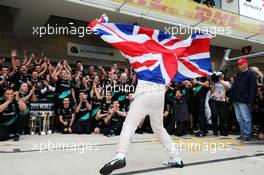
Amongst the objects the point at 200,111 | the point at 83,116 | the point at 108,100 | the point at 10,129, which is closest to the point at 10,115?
the point at 10,129

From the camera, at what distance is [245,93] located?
5.37 meters

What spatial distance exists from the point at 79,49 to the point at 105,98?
195 inches

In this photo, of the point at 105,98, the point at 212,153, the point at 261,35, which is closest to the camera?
Result: the point at 212,153

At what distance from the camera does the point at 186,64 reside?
12.5 ft

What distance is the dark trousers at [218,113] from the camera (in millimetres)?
6457

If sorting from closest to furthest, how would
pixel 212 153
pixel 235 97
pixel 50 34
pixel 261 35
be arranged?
pixel 212 153 → pixel 235 97 → pixel 50 34 → pixel 261 35

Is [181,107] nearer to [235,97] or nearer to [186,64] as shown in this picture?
[235,97]

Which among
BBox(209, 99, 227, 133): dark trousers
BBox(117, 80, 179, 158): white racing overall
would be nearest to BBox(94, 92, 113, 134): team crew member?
BBox(209, 99, 227, 133): dark trousers

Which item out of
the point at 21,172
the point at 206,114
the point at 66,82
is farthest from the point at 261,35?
the point at 21,172

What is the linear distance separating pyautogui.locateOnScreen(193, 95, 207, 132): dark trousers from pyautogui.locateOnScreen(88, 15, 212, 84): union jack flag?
2503mm

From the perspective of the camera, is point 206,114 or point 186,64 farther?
point 206,114

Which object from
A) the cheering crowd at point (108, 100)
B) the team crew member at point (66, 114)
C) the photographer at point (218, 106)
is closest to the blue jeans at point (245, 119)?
the cheering crowd at point (108, 100)

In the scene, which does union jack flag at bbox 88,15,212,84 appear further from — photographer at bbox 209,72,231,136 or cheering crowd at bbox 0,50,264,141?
photographer at bbox 209,72,231,136

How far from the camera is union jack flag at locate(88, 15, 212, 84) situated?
3383mm
